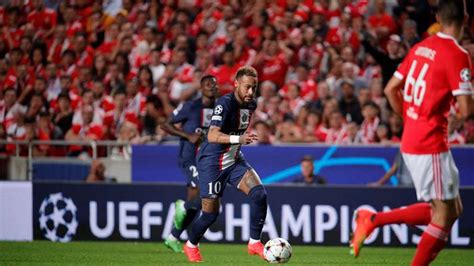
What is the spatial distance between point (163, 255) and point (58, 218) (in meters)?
2.73

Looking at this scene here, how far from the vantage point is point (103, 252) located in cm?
1182

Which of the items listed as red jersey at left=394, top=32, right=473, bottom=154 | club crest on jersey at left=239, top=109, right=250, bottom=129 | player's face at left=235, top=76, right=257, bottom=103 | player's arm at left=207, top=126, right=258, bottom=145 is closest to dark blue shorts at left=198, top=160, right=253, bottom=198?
club crest on jersey at left=239, top=109, right=250, bottom=129

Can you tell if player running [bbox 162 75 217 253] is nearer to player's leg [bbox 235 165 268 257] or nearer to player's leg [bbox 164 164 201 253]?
player's leg [bbox 164 164 201 253]

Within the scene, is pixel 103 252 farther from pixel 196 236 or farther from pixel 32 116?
pixel 32 116

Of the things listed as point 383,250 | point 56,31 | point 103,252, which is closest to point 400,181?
point 383,250

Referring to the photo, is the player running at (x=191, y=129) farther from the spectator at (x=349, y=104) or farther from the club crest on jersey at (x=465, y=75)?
the club crest on jersey at (x=465, y=75)

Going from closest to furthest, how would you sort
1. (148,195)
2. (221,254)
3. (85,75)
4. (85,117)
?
(221,254) → (148,195) → (85,117) → (85,75)

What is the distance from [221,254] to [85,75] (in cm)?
742

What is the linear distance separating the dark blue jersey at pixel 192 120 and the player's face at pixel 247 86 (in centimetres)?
230

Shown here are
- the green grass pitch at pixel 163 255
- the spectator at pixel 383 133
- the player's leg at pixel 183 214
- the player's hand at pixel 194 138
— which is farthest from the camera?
the spectator at pixel 383 133

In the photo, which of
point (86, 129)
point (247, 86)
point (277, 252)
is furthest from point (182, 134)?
point (86, 129)

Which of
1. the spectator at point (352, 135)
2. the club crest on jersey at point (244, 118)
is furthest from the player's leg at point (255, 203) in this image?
the spectator at point (352, 135)

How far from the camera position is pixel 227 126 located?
9.74 meters

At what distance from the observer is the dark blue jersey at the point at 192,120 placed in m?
12.0
